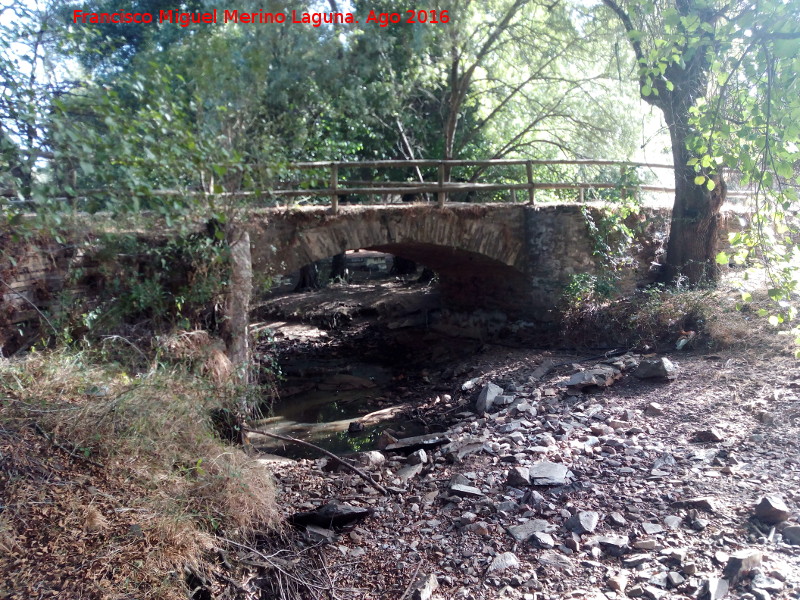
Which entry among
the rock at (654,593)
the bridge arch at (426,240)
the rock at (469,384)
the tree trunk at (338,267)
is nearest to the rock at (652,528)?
the rock at (654,593)

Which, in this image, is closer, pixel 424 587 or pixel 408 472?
pixel 424 587

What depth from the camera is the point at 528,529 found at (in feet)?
14.8

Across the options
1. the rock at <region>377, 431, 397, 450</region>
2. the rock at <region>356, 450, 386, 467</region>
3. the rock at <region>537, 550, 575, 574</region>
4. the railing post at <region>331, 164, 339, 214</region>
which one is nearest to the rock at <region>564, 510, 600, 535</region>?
the rock at <region>537, 550, 575, 574</region>

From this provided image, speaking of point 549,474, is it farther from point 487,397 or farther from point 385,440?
point 487,397

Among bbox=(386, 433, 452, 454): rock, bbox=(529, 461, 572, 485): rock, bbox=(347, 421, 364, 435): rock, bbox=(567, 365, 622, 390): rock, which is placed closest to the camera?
bbox=(529, 461, 572, 485): rock

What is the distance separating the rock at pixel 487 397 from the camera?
7816 mm

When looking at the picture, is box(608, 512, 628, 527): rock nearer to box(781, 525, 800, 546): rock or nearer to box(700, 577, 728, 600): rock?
box(700, 577, 728, 600): rock

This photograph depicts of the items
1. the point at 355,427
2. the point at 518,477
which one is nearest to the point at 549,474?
the point at 518,477

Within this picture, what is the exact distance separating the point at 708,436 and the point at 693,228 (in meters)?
5.08

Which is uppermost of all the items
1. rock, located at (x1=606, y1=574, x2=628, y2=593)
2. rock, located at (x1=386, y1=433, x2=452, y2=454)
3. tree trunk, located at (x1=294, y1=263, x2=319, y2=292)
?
tree trunk, located at (x1=294, y1=263, x2=319, y2=292)

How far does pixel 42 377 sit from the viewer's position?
4.52m

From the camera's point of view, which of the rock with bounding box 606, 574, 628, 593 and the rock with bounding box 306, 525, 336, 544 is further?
the rock with bounding box 306, 525, 336, 544

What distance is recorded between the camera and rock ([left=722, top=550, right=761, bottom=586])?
3732mm

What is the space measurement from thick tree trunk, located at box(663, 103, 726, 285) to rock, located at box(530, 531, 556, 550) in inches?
255
